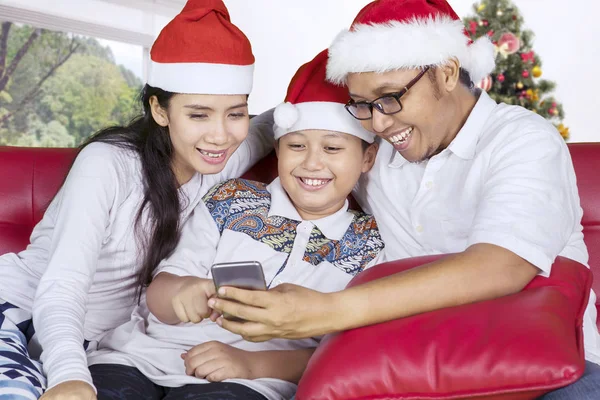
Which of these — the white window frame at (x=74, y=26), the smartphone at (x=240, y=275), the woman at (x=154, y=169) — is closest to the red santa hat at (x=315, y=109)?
the woman at (x=154, y=169)

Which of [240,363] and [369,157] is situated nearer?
[240,363]

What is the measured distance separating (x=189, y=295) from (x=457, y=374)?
1.91 ft

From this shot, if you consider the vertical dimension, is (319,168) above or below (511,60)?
below

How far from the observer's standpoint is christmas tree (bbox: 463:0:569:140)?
5.54 metres

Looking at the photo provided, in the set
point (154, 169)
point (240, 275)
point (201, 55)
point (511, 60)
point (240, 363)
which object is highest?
point (511, 60)

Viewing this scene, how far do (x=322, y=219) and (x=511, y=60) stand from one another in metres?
4.25

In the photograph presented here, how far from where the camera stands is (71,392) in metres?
1.17

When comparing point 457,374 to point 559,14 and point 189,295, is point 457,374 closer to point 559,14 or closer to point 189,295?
point 189,295

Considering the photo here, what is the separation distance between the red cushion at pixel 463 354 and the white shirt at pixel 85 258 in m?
0.47

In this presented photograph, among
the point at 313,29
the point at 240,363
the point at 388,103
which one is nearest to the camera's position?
the point at 240,363

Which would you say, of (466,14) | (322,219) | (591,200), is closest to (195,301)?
(322,219)

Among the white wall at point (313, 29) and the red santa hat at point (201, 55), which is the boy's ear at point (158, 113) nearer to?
the red santa hat at point (201, 55)

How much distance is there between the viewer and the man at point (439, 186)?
125 centimetres

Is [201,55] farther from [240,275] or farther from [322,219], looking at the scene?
[240,275]
